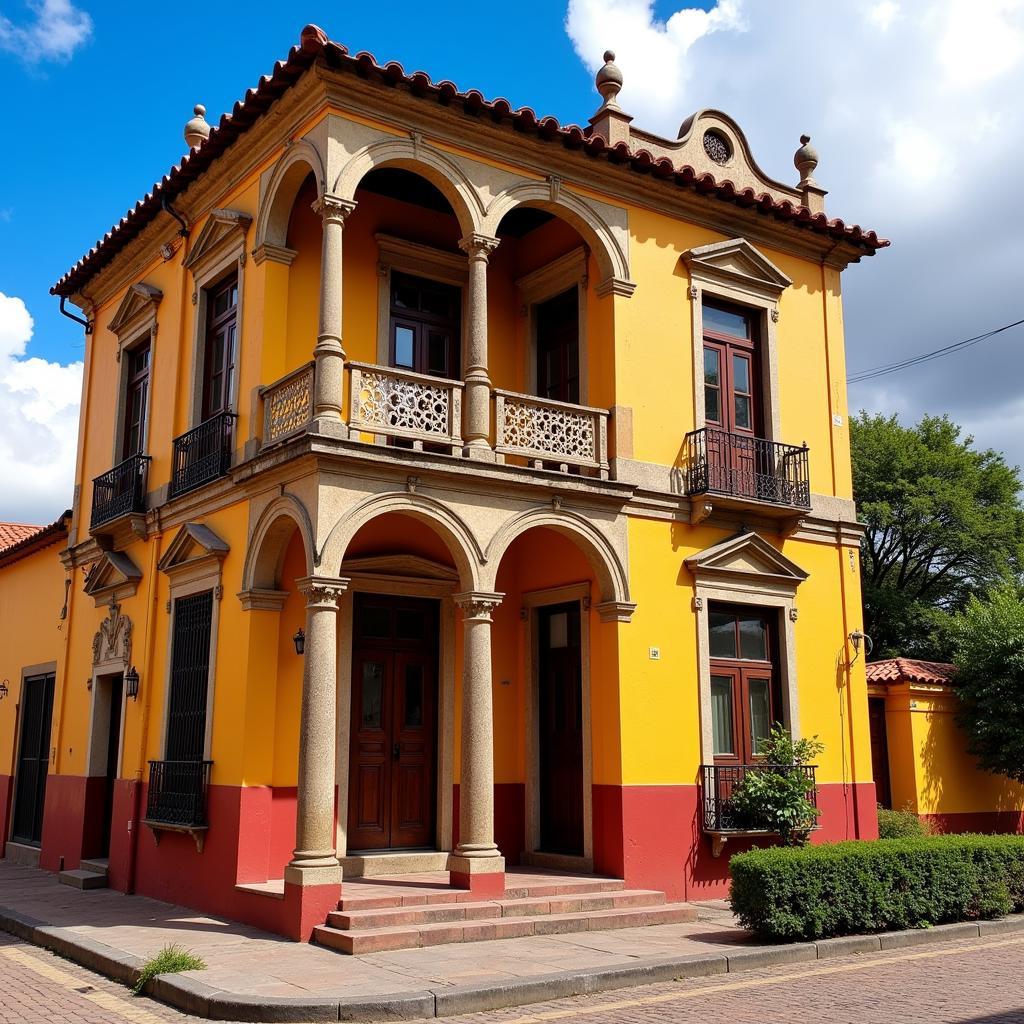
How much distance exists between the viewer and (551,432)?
1327 cm

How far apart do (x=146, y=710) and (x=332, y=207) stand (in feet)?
22.7

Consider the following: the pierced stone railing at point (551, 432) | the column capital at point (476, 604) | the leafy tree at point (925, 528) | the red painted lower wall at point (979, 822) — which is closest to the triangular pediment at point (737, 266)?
the pierced stone railing at point (551, 432)

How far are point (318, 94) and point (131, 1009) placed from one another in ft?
29.8

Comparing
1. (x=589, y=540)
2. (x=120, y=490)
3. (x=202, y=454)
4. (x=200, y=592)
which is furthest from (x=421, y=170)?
(x=120, y=490)

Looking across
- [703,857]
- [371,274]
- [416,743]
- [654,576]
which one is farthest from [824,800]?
[371,274]

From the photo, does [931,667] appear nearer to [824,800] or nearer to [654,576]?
[824,800]

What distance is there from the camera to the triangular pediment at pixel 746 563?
14.2 meters

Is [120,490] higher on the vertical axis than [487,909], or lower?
higher

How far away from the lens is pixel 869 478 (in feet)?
112

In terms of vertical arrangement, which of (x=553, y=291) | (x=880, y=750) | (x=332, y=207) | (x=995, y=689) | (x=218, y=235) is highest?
(x=218, y=235)

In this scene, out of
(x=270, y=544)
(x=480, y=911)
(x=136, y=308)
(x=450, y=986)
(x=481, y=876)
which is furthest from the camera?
(x=136, y=308)

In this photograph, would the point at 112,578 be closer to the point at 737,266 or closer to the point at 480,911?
the point at 480,911

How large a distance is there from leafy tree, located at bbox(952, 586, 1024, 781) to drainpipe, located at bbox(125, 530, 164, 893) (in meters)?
12.0

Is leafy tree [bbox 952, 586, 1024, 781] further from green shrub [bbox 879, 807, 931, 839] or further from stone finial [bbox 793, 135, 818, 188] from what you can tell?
stone finial [bbox 793, 135, 818, 188]
